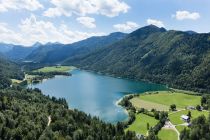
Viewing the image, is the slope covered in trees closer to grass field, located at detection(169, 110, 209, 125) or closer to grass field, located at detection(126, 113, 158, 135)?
grass field, located at detection(126, 113, 158, 135)

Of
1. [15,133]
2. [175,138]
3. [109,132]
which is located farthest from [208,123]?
[15,133]

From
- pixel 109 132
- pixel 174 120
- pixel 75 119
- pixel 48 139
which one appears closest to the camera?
pixel 48 139

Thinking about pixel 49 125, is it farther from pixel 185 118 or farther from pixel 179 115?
pixel 179 115

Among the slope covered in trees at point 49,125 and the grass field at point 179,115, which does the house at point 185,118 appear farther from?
the slope covered in trees at point 49,125

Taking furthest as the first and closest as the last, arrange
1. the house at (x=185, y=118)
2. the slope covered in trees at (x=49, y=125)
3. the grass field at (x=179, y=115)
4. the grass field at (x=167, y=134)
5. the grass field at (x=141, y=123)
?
1. the house at (x=185, y=118)
2. the grass field at (x=179, y=115)
3. the grass field at (x=141, y=123)
4. the grass field at (x=167, y=134)
5. the slope covered in trees at (x=49, y=125)

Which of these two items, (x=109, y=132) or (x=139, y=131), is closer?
(x=109, y=132)

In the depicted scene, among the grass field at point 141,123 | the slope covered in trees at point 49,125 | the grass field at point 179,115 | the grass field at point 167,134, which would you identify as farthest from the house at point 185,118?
the slope covered in trees at point 49,125

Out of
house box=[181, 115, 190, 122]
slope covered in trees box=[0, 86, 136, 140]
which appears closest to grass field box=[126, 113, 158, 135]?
house box=[181, 115, 190, 122]

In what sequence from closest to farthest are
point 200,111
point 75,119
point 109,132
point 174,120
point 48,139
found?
point 48,139
point 109,132
point 75,119
point 174,120
point 200,111

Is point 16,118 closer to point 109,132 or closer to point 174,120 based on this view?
point 109,132
